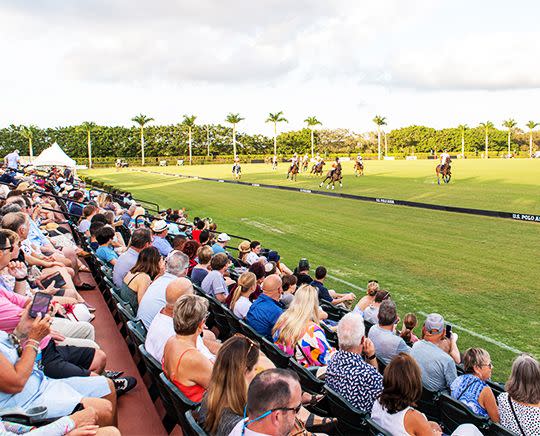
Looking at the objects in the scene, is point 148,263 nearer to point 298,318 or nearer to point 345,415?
point 298,318

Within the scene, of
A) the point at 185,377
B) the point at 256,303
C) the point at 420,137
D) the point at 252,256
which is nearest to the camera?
the point at 185,377

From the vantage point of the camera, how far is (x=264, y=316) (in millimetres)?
5234

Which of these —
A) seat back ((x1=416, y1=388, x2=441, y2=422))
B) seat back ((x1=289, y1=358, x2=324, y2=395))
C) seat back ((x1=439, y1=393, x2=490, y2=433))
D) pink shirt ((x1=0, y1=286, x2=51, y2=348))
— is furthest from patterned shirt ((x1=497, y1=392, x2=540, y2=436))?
pink shirt ((x1=0, y1=286, x2=51, y2=348))

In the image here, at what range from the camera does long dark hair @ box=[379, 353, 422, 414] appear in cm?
331

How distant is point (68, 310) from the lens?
555 cm

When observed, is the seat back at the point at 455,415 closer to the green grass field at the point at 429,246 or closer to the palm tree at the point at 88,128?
the green grass field at the point at 429,246

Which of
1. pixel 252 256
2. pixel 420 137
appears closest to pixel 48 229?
pixel 252 256

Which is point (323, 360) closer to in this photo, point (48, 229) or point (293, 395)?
point (293, 395)

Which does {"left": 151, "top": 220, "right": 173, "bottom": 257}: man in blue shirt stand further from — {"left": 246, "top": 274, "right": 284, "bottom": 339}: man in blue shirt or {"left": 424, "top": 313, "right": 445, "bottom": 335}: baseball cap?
{"left": 424, "top": 313, "right": 445, "bottom": 335}: baseball cap

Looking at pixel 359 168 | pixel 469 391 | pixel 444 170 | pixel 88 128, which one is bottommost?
pixel 469 391

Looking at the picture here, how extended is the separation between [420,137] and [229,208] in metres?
96.7

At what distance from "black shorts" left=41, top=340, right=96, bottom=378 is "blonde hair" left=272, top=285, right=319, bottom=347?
1.77 metres

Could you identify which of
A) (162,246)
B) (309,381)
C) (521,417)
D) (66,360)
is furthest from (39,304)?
(162,246)

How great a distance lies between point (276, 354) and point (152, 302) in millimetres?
1444
